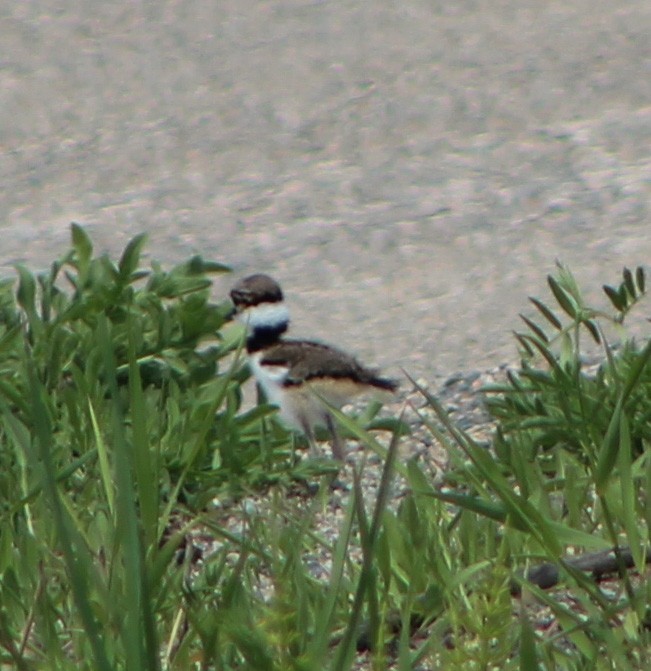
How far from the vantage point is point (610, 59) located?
10023 millimetres

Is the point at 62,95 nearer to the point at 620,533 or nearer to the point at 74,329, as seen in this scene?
the point at 74,329

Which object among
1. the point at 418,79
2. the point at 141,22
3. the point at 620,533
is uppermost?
the point at 141,22

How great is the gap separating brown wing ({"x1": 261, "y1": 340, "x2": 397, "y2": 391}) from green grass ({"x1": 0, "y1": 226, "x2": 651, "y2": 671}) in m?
0.22

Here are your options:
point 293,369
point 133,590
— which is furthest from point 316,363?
point 133,590

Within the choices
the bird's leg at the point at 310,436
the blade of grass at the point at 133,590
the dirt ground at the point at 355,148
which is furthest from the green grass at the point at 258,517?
the dirt ground at the point at 355,148

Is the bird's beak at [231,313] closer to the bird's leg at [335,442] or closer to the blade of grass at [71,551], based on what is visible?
the bird's leg at [335,442]

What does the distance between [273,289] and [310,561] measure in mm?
2075

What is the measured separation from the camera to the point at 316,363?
5.95m

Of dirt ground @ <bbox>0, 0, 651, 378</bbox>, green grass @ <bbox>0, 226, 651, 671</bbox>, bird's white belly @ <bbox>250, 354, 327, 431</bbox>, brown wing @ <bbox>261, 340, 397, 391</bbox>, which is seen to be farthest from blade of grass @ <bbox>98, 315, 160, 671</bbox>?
dirt ground @ <bbox>0, 0, 651, 378</bbox>

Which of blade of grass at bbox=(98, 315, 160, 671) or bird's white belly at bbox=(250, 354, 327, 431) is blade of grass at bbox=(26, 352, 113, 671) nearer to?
blade of grass at bbox=(98, 315, 160, 671)

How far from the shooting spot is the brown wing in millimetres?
5844

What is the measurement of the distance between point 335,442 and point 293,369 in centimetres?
51

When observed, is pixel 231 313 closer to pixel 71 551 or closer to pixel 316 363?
pixel 316 363

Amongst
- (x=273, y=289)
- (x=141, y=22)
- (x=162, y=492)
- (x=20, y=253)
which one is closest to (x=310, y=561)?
(x=162, y=492)
